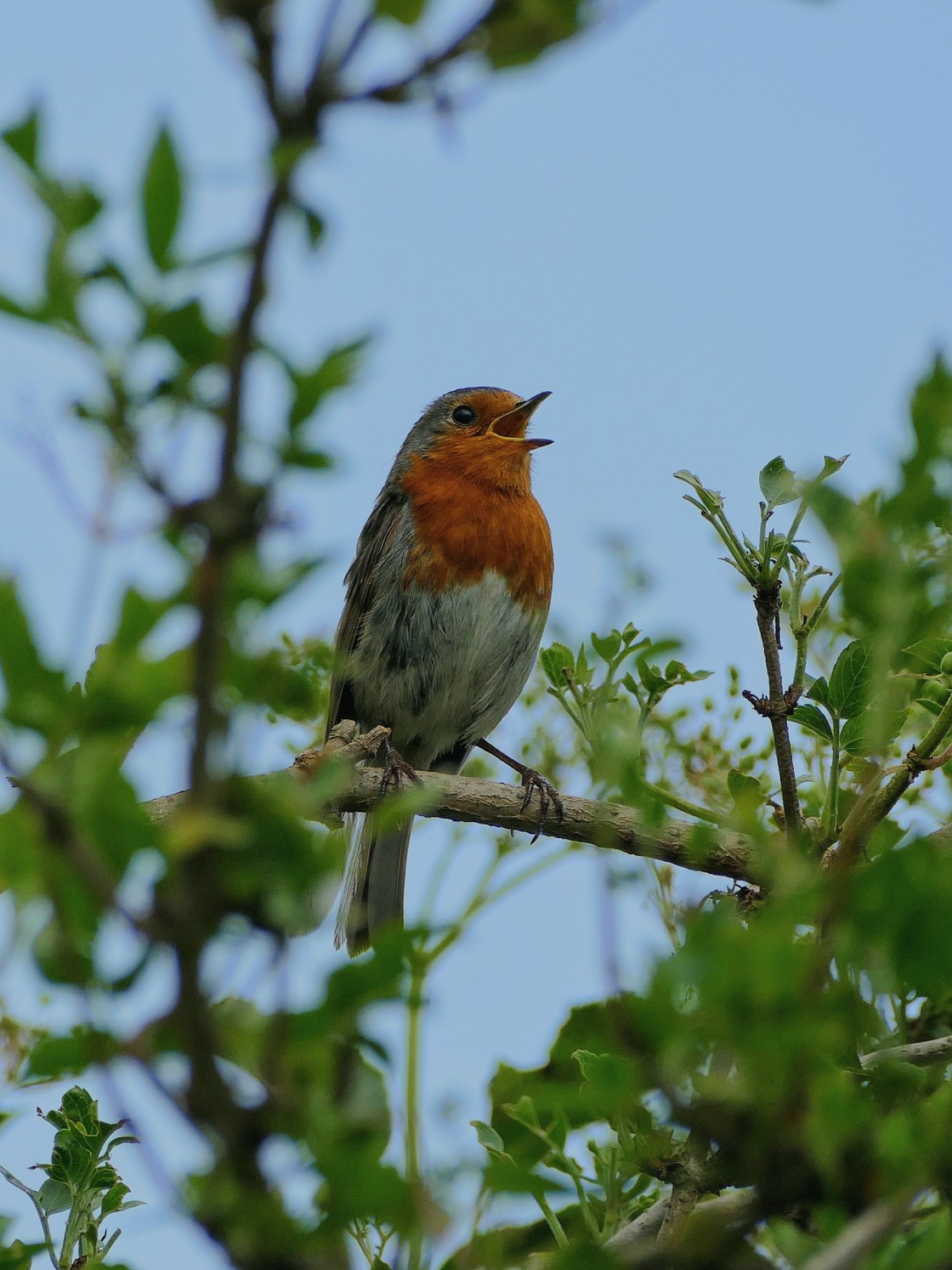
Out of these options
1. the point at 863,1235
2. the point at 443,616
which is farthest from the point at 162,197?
the point at 443,616

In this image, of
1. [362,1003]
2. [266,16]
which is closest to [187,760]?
[362,1003]

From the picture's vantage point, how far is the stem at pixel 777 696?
114 inches

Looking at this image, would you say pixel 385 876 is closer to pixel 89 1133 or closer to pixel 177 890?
pixel 89 1133

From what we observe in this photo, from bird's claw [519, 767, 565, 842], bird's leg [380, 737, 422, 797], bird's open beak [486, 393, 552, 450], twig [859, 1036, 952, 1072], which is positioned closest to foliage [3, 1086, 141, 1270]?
twig [859, 1036, 952, 1072]

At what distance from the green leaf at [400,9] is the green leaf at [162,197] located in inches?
7.0

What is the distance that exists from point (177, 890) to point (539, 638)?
19.9 feet

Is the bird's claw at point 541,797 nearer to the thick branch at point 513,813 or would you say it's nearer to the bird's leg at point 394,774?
the thick branch at point 513,813

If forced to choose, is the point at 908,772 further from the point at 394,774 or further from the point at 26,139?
the point at 394,774

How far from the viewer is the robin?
6.79 meters

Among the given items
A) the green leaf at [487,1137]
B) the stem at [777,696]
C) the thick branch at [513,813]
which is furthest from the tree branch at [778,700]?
the green leaf at [487,1137]

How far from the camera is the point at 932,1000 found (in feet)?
11.0

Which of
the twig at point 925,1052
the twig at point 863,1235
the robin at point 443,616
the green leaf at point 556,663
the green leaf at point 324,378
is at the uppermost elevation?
the robin at point 443,616

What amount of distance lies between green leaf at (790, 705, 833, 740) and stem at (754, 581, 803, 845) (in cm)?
5

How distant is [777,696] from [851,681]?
28 centimetres
